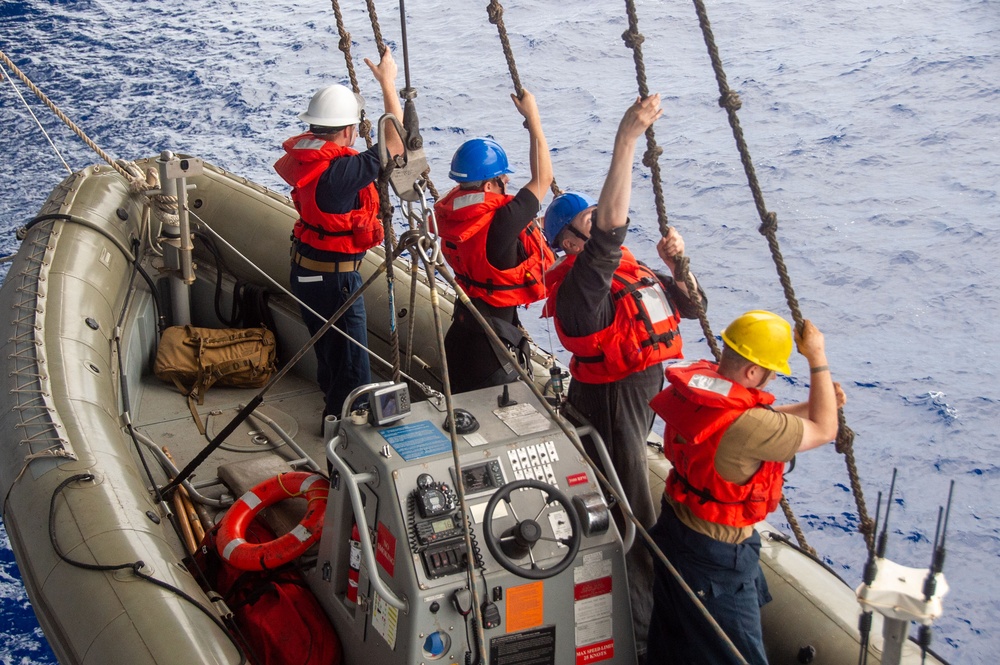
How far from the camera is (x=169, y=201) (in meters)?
4.93

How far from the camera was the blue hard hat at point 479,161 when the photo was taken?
369cm

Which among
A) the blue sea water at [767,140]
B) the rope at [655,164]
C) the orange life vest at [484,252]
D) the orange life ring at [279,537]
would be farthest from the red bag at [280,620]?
the blue sea water at [767,140]

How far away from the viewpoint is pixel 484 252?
367 cm

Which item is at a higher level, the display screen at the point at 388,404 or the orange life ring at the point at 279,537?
the display screen at the point at 388,404

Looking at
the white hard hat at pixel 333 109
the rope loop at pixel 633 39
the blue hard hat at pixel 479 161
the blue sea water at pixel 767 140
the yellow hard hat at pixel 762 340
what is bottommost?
the blue sea water at pixel 767 140

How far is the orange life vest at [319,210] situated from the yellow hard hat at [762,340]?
204 cm

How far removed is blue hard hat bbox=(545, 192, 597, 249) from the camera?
3357mm

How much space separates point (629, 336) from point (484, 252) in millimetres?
854

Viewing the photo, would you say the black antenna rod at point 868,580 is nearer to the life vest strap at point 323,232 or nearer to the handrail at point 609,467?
the handrail at point 609,467

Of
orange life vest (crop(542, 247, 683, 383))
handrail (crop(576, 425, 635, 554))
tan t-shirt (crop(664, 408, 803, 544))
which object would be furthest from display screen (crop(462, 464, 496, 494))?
tan t-shirt (crop(664, 408, 803, 544))

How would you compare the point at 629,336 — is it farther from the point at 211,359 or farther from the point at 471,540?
the point at 211,359

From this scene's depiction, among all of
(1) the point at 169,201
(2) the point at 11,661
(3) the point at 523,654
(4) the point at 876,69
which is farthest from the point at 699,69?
(3) the point at 523,654

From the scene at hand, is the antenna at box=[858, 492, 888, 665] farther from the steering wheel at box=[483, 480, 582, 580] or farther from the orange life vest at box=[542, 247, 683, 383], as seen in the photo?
the orange life vest at box=[542, 247, 683, 383]

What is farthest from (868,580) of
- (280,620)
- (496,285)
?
(496,285)
